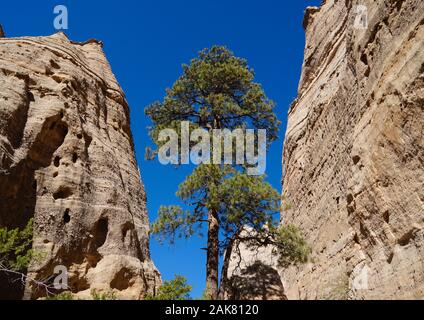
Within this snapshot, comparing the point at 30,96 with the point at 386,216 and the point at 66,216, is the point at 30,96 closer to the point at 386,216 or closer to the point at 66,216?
the point at 66,216

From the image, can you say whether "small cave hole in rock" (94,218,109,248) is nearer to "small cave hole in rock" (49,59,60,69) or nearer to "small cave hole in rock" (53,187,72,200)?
"small cave hole in rock" (53,187,72,200)

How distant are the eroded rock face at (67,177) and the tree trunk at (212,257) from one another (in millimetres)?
4551

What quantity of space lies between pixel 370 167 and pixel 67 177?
1157 centimetres

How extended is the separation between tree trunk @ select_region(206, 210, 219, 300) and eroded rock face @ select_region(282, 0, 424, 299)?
5.51 meters

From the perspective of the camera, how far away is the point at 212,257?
15.5 m

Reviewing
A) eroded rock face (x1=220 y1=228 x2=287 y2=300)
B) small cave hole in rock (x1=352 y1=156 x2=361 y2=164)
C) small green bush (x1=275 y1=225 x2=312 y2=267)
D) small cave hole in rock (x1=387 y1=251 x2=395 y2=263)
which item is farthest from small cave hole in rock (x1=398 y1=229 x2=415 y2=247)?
eroded rock face (x1=220 y1=228 x2=287 y2=300)

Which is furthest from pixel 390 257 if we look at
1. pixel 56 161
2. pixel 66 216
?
pixel 56 161

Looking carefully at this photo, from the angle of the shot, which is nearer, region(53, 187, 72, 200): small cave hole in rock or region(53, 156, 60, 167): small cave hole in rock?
region(53, 187, 72, 200): small cave hole in rock

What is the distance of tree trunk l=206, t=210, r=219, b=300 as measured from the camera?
15.0m

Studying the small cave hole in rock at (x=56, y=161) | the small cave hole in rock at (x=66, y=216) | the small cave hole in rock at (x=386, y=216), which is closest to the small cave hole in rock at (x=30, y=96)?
the small cave hole in rock at (x=56, y=161)

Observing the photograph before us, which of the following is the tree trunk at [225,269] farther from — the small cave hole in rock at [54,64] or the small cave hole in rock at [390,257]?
the small cave hole in rock at [54,64]

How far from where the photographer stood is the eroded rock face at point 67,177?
678 inches
